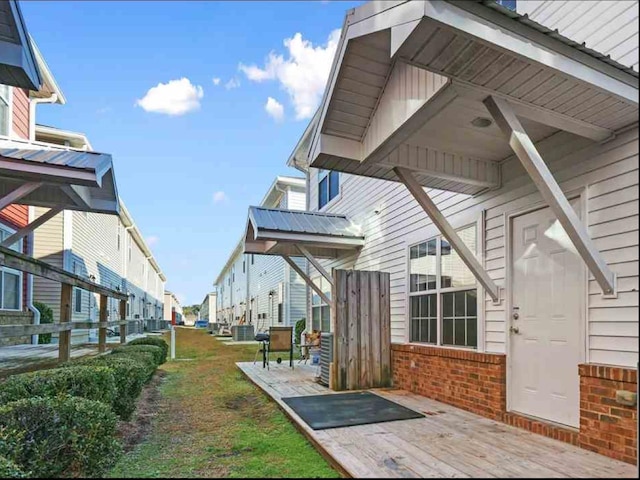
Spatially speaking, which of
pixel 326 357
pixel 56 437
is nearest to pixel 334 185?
pixel 326 357

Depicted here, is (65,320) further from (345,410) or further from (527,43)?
(527,43)

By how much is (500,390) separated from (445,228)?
6.00 feet

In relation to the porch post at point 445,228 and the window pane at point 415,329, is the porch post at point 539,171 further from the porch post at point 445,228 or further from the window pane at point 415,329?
the window pane at point 415,329

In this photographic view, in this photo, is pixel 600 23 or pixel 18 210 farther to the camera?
pixel 18 210

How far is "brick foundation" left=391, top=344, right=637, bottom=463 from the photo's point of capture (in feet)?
10.9

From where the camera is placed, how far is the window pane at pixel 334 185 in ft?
35.7

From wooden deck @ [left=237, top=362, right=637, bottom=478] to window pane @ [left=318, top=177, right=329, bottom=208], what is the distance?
24.2ft

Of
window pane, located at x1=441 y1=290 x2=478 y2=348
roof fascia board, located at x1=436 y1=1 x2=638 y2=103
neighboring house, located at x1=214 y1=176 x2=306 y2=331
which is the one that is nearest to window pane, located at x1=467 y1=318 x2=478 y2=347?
window pane, located at x1=441 y1=290 x2=478 y2=348

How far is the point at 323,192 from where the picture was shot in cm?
1205

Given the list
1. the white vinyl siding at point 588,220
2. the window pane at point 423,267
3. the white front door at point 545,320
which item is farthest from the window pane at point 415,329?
the white front door at point 545,320

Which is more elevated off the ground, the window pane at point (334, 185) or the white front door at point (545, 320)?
the window pane at point (334, 185)

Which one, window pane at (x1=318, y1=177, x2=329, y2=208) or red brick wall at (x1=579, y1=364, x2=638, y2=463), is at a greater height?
window pane at (x1=318, y1=177, x2=329, y2=208)

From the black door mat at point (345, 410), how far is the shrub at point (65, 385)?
2087mm

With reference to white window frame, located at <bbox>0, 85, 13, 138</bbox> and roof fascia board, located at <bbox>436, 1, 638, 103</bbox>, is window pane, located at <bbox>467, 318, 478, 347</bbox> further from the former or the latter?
white window frame, located at <bbox>0, 85, 13, 138</bbox>
